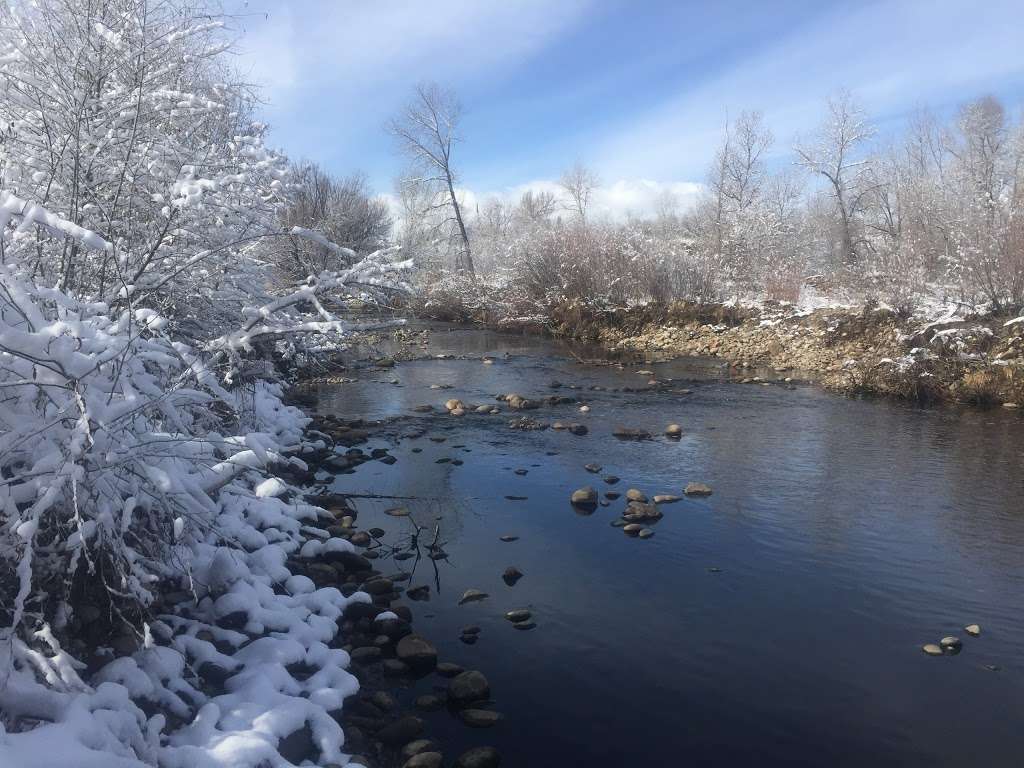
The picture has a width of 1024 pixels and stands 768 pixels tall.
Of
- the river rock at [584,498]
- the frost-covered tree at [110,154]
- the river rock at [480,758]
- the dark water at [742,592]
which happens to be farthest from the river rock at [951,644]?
the frost-covered tree at [110,154]

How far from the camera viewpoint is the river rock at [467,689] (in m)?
4.20

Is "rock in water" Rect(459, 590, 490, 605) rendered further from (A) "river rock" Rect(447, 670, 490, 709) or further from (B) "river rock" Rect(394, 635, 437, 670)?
(A) "river rock" Rect(447, 670, 490, 709)

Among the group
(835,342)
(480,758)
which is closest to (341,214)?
(835,342)

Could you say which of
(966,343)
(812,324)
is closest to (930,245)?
(812,324)

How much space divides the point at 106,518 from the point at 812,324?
57.1 feet

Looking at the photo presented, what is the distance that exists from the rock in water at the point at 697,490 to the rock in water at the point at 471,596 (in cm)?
317

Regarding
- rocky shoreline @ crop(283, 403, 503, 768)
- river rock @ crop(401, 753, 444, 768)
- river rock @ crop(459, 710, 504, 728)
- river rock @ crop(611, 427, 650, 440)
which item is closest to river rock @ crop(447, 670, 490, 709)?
rocky shoreline @ crop(283, 403, 503, 768)

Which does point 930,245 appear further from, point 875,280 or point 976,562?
point 976,562

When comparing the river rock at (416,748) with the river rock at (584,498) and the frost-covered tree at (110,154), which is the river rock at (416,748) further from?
the river rock at (584,498)

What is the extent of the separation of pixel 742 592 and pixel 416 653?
265 centimetres

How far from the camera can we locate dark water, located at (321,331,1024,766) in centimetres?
399

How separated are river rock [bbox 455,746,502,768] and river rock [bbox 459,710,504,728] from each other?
241 millimetres

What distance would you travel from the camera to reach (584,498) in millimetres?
7484

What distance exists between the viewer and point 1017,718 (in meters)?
4.07
